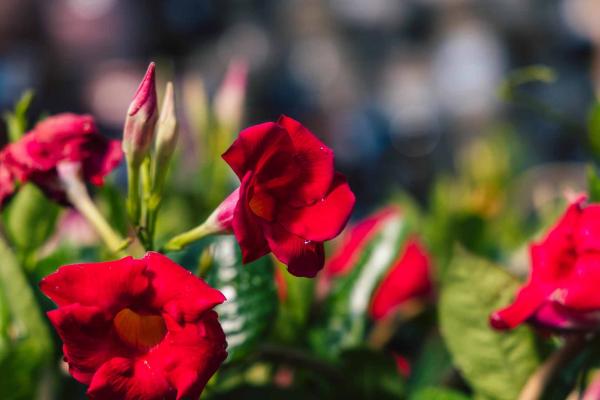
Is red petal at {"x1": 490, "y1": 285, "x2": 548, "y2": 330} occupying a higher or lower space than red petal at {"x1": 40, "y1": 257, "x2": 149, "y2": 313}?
lower

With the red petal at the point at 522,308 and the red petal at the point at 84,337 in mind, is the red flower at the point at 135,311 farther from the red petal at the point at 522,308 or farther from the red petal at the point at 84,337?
the red petal at the point at 522,308

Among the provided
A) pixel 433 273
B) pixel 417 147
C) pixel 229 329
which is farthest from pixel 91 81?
pixel 229 329

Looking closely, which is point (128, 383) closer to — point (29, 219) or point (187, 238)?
point (187, 238)

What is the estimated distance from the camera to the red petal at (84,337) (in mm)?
284

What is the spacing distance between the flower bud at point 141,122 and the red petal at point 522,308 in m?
0.16

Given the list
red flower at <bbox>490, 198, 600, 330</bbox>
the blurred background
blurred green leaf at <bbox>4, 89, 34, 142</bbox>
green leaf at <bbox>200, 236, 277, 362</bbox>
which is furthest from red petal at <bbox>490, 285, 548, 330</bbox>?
the blurred background

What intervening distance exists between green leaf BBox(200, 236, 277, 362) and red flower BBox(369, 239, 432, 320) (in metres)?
0.21

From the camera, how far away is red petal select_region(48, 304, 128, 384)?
284 mm

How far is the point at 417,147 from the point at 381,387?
15.0 feet

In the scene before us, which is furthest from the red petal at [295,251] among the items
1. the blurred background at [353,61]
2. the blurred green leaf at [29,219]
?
the blurred background at [353,61]

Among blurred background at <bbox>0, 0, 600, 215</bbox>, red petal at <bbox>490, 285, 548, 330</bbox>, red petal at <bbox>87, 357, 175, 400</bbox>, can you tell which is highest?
red petal at <bbox>87, 357, 175, 400</bbox>

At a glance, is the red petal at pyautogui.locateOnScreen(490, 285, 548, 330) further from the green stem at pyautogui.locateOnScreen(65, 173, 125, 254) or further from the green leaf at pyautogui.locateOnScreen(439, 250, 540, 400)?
the green stem at pyautogui.locateOnScreen(65, 173, 125, 254)

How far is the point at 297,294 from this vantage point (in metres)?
0.52

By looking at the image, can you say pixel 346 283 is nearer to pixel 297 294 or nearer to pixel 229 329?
pixel 297 294
